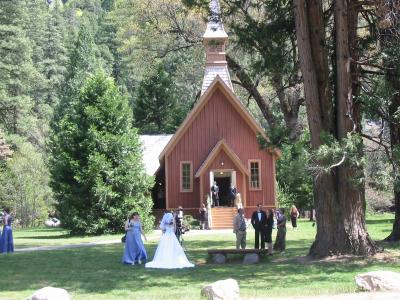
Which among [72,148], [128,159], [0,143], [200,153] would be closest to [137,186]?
[128,159]

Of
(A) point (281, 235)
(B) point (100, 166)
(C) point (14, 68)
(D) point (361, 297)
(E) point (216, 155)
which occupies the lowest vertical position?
(D) point (361, 297)

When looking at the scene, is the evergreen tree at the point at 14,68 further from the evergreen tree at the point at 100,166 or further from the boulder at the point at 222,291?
the boulder at the point at 222,291

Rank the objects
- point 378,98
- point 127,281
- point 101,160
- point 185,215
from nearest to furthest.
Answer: point 127,281
point 378,98
point 101,160
point 185,215

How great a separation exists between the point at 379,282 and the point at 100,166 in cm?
2155

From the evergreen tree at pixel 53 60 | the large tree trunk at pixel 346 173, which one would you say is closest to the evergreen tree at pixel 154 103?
the evergreen tree at pixel 53 60

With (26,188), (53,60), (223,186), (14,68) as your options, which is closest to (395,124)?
(223,186)

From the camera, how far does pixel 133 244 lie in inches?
707

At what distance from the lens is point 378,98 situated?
1666 cm

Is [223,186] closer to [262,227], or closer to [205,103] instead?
[205,103]

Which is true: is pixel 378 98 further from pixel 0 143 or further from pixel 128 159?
pixel 0 143

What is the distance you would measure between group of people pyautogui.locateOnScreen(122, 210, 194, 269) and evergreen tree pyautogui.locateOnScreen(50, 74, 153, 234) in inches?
491

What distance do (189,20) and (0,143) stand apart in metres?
16.1

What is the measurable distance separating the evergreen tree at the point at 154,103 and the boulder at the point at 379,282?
1833 inches

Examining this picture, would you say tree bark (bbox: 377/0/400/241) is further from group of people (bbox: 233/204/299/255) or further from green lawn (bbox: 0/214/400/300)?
group of people (bbox: 233/204/299/255)
